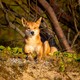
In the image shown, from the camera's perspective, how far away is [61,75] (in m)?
8.76

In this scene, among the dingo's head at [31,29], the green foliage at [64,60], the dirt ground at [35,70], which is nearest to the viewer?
the dirt ground at [35,70]

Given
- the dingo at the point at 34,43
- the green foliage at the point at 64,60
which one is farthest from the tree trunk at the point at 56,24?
the green foliage at the point at 64,60

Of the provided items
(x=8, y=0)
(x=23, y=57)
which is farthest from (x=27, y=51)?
(x=8, y=0)

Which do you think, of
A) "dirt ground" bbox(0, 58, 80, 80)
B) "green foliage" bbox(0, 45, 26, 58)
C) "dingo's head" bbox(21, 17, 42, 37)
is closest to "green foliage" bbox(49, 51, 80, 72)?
"dirt ground" bbox(0, 58, 80, 80)

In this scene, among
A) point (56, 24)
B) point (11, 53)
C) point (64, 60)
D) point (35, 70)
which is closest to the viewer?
point (35, 70)

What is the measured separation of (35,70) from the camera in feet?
28.4

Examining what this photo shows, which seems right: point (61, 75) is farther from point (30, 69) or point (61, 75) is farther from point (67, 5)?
point (67, 5)

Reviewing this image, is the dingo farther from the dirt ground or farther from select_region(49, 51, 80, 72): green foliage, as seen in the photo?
the dirt ground

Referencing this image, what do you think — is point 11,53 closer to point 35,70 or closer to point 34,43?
point 34,43

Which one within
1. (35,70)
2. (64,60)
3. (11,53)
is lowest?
(35,70)

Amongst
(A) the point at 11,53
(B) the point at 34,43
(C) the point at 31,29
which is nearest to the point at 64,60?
(A) the point at 11,53

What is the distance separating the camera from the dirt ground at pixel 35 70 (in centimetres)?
838

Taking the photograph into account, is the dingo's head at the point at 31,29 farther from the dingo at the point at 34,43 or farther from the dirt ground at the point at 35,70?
the dirt ground at the point at 35,70

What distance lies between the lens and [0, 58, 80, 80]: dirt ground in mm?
8380
